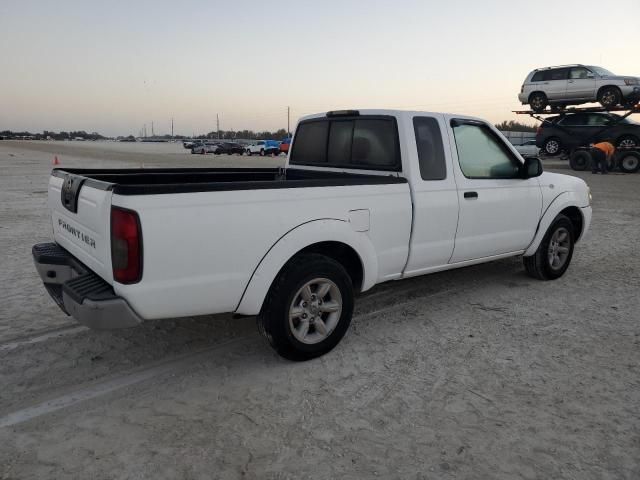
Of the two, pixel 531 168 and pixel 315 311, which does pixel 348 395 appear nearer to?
pixel 315 311

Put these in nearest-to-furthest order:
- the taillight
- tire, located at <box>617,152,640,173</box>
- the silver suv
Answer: the taillight → tire, located at <box>617,152,640,173</box> → the silver suv

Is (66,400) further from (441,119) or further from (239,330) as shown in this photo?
(441,119)

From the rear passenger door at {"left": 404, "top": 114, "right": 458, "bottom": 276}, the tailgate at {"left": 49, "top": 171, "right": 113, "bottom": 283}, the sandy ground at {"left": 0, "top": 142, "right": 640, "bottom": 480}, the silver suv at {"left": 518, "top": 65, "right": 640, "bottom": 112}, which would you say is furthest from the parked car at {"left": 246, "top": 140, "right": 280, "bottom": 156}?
the tailgate at {"left": 49, "top": 171, "right": 113, "bottom": 283}

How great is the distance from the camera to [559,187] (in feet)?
18.0

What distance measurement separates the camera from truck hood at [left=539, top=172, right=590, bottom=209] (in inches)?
209

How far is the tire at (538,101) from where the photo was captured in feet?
75.0

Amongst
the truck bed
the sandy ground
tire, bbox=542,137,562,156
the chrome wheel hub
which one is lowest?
the sandy ground

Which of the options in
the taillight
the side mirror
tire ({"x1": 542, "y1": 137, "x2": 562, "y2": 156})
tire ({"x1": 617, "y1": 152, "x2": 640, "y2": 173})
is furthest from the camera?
tire ({"x1": 542, "y1": 137, "x2": 562, "y2": 156})

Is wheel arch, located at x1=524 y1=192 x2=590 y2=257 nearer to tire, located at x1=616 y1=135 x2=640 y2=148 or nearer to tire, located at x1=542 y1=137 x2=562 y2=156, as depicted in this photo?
tire, located at x1=616 y1=135 x2=640 y2=148

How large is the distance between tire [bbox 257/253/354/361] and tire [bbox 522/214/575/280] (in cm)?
288

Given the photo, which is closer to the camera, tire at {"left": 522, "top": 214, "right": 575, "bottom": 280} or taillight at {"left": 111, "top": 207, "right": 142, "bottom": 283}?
taillight at {"left": 111, "top": 207, "right": 142, "bottom": 283}

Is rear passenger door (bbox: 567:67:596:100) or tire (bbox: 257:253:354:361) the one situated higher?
rear passenger door (bbox: 567:67:596:100)

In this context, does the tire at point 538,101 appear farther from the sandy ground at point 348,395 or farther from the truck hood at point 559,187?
the sandy ground at point 348,395

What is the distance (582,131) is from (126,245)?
2416cm
